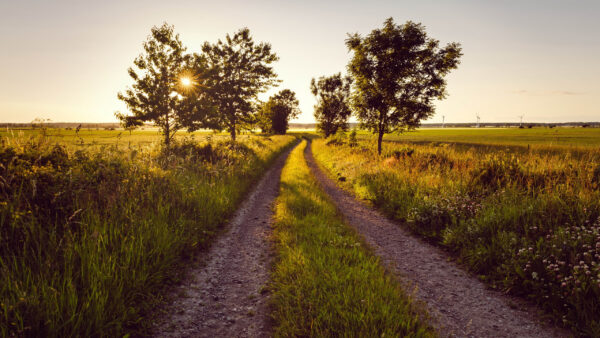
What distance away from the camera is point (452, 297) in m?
4.42

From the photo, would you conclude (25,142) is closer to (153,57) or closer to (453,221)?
(453,221)

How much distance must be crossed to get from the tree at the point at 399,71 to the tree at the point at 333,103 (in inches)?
1099

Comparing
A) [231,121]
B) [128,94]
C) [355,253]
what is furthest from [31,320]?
[231,121]

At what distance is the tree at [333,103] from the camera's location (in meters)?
48.0

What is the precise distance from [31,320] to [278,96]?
281 feet

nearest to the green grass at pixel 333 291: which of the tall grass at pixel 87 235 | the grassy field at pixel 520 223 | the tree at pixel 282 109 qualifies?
the tall grass at pixel 87 235

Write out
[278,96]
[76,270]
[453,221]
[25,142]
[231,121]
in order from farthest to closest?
[278,96]
[231,121]
[453,221]
[25,142]
[76,270]

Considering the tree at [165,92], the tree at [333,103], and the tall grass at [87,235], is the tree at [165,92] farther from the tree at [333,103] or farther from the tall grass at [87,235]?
the tree at [333,103]

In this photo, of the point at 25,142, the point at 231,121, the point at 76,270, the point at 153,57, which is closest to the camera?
the point at 76,270

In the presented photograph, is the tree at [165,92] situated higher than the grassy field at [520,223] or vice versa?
the tree at [165,92]

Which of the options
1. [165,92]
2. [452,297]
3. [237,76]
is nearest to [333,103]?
[237,76]

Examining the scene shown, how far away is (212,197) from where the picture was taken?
8562 mm

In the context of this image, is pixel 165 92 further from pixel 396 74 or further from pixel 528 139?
pixel 528 139

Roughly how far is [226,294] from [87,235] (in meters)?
2.60
